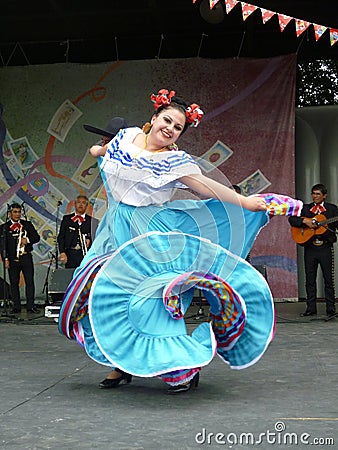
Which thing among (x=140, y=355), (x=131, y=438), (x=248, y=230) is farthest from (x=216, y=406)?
(x=248, y=230)

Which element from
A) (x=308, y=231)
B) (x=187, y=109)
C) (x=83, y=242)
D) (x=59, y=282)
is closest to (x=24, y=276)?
(x=83, y=242)

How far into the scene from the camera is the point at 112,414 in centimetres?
333

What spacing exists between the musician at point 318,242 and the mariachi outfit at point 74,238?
2.28 meters

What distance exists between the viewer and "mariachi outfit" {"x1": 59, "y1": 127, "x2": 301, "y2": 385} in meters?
3.69

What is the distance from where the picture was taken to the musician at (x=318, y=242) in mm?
7895

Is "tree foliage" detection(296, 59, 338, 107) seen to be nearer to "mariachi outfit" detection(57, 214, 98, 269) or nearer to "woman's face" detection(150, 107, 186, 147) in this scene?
"mariachi outfit" detection(57, 214, 98, 269)

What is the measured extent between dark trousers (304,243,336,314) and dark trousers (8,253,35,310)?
3.27 metres

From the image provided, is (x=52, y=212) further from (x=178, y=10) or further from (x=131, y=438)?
(x=131, y=438)

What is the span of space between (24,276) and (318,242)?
11.5 feet

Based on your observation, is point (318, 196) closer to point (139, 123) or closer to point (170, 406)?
point (139, 123)

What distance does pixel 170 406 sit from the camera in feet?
11.5

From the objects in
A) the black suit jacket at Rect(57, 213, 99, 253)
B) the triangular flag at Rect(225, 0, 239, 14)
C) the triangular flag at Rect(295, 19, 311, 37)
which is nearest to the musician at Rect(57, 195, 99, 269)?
the black suit jacket at Rect(57, 213, 99, 253)

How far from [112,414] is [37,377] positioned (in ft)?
3.93

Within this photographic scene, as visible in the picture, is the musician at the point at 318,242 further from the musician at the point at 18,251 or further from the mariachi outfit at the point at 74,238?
the musician at the point at 18,251
